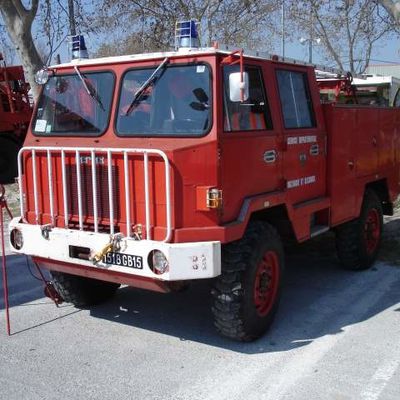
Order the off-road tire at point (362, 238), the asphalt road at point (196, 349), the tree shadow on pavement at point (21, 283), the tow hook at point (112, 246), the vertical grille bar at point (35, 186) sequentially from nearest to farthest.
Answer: the asphalt road at point (196, 349)
the tow hook at point (112, 246)
the vertical grille bar at point (35, 186)
the tree shadow on pavement at point (21, 283)
the off-road tire at point (362, 238)

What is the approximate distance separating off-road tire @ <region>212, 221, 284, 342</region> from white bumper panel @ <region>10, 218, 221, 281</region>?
330 millimetres

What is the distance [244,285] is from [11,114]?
11.3 metres

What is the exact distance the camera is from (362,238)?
648cm

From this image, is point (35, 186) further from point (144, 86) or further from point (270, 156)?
point (270, 156)

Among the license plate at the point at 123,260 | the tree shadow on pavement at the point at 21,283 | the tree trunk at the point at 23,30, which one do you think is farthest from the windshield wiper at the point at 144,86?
the tree trunk at the point at 23,30

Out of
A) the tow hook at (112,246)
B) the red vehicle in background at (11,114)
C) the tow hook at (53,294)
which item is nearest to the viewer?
the tow hook at (112,246)

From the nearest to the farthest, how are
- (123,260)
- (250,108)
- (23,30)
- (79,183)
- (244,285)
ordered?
(123,260) → (244,285) → (79,183) → (250,108) → (23,30)

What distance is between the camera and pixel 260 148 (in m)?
4.66

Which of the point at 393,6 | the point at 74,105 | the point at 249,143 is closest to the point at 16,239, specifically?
the point at 74,105

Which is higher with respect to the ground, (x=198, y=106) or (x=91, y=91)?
(x=91, y=91)

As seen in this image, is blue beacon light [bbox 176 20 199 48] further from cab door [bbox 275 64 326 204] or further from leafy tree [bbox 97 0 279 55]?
leafy tree [bbox 97 0 279 55]

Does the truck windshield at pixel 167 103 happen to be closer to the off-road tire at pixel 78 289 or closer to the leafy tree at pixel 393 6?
the off-road tire at pixel 78 289

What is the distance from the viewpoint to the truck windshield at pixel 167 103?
14.1 feet

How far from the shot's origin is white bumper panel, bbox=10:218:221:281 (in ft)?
13.2
